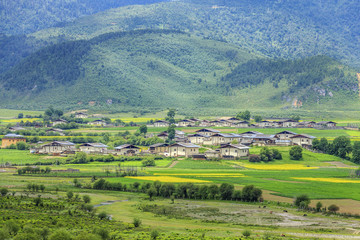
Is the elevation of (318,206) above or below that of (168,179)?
below

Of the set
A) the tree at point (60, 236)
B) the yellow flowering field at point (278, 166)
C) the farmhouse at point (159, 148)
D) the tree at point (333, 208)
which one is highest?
the farmhouse at point (159, 148)

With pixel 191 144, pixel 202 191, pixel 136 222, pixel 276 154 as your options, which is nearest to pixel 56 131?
pixel 191 144

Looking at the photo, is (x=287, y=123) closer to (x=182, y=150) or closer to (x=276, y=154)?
(x=276, y=154)

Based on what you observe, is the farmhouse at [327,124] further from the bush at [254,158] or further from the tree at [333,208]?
the tree at [333,208]

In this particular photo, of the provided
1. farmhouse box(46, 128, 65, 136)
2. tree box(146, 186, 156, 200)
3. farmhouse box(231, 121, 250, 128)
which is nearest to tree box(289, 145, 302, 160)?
tree box(146, 186, 156, 200)

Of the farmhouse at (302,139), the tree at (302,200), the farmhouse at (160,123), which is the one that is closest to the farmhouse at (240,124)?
the farmhouse at (160,123)

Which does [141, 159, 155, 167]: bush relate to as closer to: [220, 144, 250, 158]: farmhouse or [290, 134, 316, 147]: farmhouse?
[220, 144, 250, 158]: farmhouse
